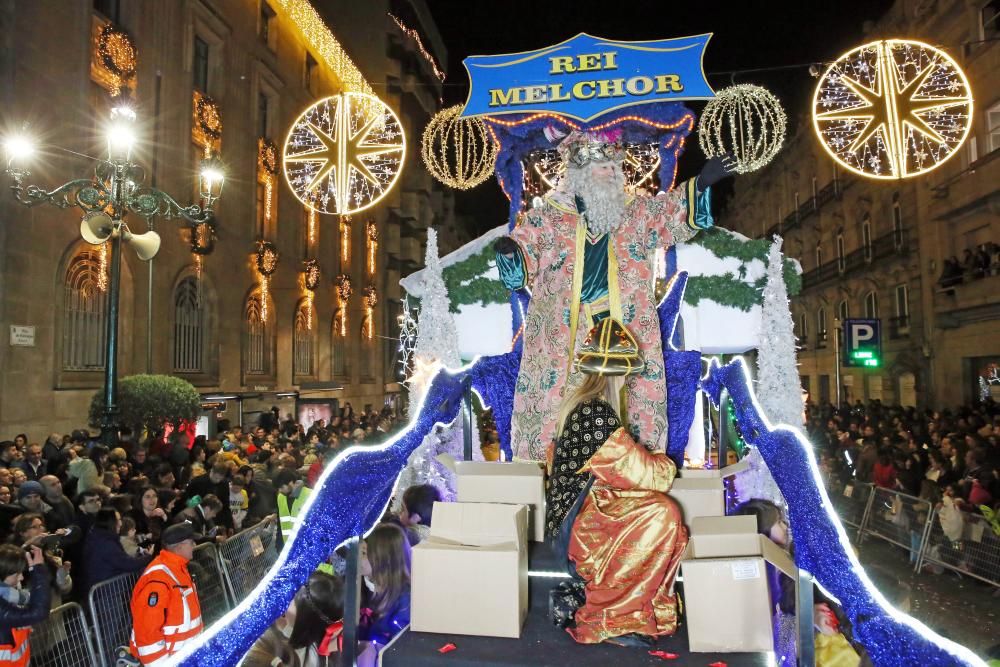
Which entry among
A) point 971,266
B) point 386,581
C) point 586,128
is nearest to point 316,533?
point 386,581

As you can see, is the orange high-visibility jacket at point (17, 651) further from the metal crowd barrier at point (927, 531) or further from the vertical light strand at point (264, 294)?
the vertical light strand at point (264, 294)

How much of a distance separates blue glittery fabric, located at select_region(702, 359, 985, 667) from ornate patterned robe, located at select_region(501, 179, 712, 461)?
1642mm

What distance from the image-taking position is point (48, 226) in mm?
12656

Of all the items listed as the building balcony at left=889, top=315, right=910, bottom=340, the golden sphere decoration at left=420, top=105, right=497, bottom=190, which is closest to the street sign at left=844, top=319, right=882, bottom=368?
the golden sphere decoration at left=420, top=105, right=497, bottom=190

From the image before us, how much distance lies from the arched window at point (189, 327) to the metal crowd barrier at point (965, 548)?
15.6 meters

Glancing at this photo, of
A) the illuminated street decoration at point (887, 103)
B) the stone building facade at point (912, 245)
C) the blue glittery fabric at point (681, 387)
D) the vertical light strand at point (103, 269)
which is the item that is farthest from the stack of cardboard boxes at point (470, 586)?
the vertical light strand at point (103, 269)

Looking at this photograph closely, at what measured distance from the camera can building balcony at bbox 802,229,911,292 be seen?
24.5 metres

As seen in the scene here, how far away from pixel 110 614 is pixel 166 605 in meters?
1.44

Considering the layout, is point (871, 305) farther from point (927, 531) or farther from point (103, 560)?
point (103, 560)

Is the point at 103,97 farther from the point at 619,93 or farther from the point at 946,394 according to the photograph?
the point at 946,394

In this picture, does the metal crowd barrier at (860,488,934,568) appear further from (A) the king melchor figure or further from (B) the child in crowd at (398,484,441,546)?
(B) the child in crowd at (398,484,441,546)

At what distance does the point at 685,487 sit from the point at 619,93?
3.57 m

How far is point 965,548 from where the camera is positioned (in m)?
8.49

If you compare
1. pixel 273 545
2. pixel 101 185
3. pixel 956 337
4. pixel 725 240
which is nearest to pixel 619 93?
pixel 725 240
